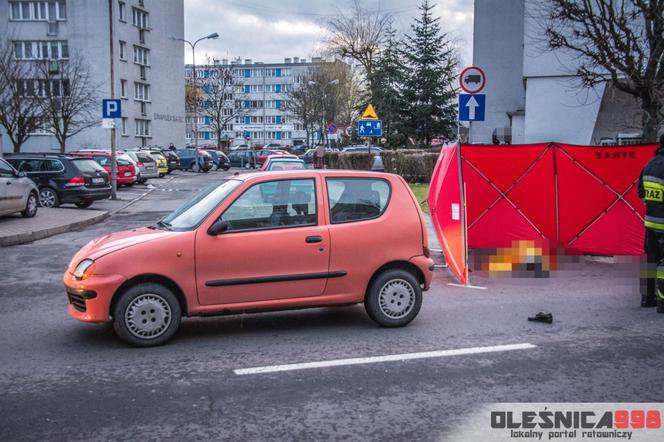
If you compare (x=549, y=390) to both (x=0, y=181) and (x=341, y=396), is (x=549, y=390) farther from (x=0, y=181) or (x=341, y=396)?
(x=0, y=181)

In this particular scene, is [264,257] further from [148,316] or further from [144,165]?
[144,165]

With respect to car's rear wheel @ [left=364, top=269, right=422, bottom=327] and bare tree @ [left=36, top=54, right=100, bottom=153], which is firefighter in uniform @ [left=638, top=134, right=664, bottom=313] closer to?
car's rear wheel @ [left=364, top=269, right=422, bottom=327]

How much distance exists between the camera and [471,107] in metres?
13.1

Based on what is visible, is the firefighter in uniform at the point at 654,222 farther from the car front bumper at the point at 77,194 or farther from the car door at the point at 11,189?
the car front bumper at the point at 77,194

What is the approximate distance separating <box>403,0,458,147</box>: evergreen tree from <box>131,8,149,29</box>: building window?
91.6 feet

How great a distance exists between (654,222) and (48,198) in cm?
1808

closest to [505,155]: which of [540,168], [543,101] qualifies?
[540,168]

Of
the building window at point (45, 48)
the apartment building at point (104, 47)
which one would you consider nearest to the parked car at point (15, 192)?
the apartment building at point (104, 47)

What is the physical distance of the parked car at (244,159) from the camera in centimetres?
5516

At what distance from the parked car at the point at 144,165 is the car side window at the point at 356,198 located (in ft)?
93.8

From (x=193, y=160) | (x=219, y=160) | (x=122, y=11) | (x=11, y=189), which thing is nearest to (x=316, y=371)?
(x=11, y=189)

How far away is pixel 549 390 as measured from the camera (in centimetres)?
505

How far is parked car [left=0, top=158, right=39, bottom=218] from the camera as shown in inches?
619

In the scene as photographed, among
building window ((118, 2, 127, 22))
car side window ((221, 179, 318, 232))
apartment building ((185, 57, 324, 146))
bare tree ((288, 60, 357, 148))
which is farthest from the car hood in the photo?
apartment building ((185, 57, 324, 146))
